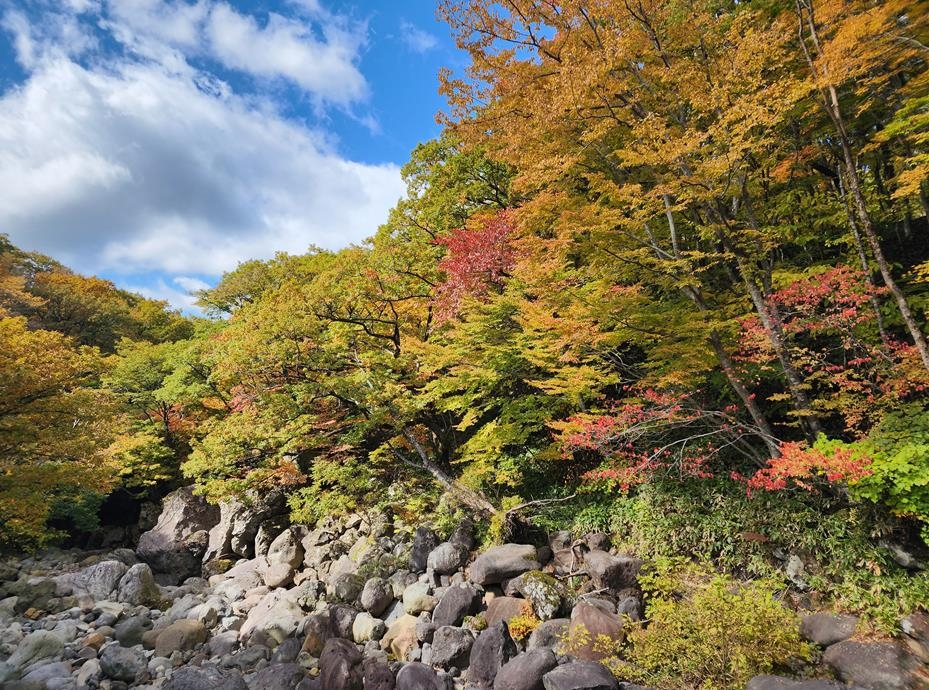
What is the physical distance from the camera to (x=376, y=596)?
33.2 ft

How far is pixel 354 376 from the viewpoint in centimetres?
1191

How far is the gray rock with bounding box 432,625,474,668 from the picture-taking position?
311 inches

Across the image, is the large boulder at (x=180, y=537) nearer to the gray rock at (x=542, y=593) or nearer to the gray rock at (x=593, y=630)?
the gray rock at (x=542, y=593)

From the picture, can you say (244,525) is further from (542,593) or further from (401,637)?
(542,593)

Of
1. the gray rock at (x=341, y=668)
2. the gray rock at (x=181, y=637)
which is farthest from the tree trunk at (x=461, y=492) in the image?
the gray rock at (x=181, y=637)

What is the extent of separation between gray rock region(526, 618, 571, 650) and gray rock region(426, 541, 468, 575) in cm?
277

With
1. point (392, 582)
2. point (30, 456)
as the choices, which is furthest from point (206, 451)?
point (392, 582)

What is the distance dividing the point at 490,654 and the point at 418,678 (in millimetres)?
1333

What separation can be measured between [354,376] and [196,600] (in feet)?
28.0

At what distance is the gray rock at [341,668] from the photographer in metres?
7.68

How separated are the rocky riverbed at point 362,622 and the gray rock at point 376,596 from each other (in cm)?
3

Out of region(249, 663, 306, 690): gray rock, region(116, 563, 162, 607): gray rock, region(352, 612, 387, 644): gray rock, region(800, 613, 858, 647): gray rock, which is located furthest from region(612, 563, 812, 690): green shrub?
region(116, 563, 162, 607): gray rock

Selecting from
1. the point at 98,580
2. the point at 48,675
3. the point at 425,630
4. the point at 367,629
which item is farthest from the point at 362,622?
the point at 98,580

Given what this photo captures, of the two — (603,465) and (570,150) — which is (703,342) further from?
(570,150)
